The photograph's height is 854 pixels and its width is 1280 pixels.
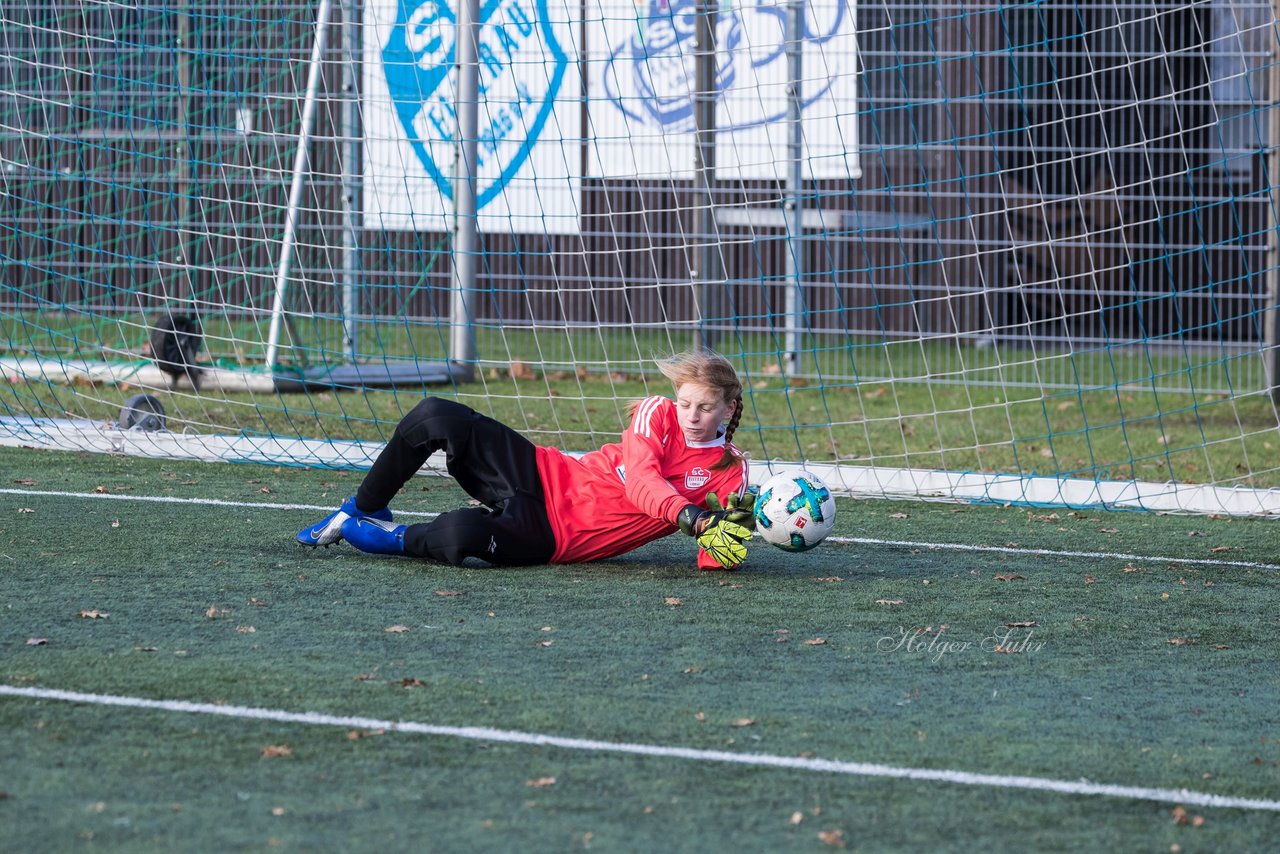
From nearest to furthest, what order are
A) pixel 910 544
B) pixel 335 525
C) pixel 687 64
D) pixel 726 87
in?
pixel 335 525
pixel 910 544
pixel 726 87
pixel 687 64

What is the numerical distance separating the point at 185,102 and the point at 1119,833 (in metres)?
10.0

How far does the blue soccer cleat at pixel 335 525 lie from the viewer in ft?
18.2

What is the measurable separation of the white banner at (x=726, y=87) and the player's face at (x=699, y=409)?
666 centimetres

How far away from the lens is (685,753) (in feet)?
11.4

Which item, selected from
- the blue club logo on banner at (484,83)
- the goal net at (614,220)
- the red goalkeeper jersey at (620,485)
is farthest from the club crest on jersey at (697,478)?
the blue club logo on banner at (484,83)

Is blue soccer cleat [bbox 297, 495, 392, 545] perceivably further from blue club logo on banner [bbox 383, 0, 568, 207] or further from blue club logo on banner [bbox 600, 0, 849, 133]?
blue club logo on banner [bbox 600, 0, 849, 133]

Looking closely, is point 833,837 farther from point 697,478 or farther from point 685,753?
point 697,478

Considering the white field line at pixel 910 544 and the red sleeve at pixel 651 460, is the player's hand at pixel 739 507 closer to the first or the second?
the red sleeve at pixel 651 460

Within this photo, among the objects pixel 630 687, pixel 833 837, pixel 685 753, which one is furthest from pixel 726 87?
pixel 833 837

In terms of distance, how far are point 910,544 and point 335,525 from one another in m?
2.18

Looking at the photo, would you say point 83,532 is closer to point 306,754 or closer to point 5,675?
Answer: point 5,675

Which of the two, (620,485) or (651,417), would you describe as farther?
(620,485)

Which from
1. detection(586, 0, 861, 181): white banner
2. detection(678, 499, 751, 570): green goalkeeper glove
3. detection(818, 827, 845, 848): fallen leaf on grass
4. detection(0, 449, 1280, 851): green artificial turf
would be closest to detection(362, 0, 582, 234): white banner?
detection(586, 0, 861, 181): white banner

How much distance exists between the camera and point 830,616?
15.9ft
